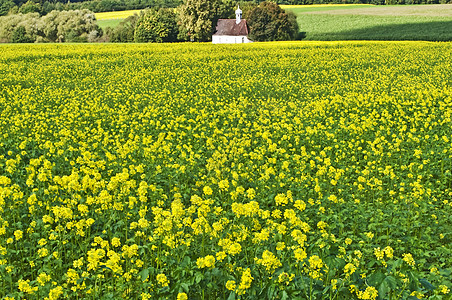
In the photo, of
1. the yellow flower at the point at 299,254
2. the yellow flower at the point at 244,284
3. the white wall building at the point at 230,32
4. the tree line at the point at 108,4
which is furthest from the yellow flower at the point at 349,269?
the tree line at the point at 108,4

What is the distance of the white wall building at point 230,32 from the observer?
82.4 metres

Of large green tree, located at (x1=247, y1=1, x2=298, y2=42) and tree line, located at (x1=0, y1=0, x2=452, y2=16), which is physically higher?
tree line, located at (x1=0, y1=0, x2=452, y2=16)

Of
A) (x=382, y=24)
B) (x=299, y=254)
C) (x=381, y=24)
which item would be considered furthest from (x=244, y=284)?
(x=381, y=24)

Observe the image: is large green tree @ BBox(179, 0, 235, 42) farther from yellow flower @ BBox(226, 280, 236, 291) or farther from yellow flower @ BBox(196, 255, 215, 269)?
yellow flower @ BBox(226, 280, 236, 291)

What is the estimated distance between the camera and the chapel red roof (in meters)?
83.1

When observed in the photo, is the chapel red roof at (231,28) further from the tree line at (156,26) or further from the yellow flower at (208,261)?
the yellow flower at (208,261)

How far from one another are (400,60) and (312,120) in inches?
846

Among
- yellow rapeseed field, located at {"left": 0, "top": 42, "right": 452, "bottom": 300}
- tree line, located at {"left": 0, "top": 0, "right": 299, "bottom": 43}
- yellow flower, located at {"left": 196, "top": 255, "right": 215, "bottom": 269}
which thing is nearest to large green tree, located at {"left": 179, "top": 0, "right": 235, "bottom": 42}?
tree line, located at {"left": 0, "top": 0, "right": 299, "bottom": 43}

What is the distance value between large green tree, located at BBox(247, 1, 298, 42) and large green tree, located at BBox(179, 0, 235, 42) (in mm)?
8775

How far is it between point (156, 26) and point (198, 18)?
9.03 meters

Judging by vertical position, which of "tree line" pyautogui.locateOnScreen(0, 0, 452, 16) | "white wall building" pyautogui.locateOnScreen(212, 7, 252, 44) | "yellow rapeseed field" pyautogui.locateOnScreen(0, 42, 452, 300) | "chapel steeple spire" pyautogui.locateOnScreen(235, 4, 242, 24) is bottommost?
"yellow rapeseed field" pyautogui.locateOnScreen(0, 42, 452, 300)

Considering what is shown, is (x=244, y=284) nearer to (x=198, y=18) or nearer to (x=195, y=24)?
(x=195, y=24)

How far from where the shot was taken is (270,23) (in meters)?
74.7

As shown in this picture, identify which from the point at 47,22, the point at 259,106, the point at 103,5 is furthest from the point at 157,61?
the point at 103,5
